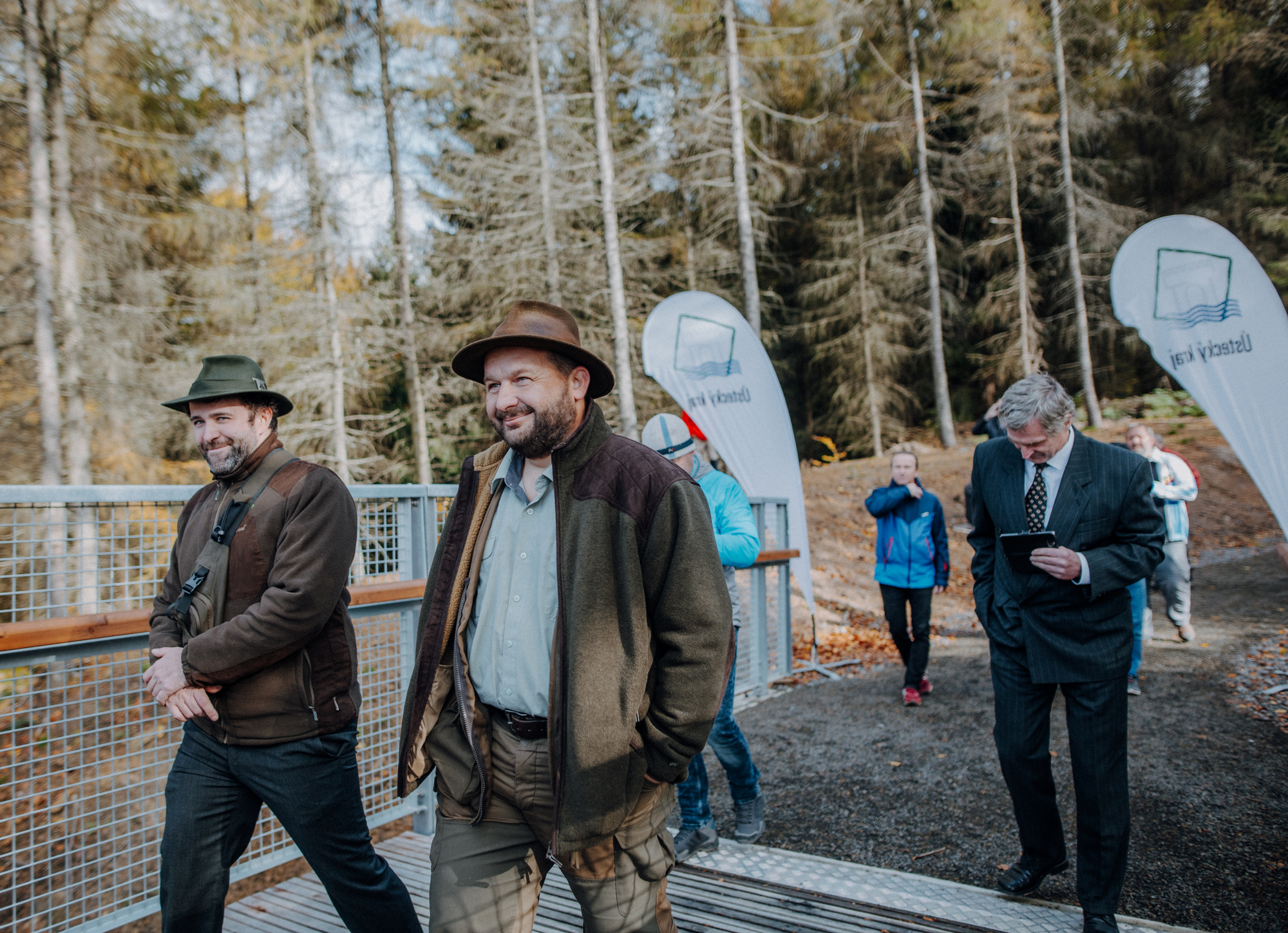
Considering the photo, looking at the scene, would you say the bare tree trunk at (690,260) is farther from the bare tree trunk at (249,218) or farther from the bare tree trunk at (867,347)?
the bare tree trunk at (249,218)

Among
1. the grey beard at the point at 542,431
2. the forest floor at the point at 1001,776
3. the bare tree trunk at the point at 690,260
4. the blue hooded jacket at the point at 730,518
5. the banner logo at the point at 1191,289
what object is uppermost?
the bare tree trunk at the point at 690,260

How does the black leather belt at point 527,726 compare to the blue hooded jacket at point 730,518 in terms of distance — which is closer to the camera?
the black leather belt at point 527,726

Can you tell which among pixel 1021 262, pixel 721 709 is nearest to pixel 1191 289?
pixel 721 709

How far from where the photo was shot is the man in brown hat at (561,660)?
190 centimetres

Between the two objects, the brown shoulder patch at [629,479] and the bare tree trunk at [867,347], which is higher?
the bare tree trunk at [867,347]

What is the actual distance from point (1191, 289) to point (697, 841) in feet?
17.7

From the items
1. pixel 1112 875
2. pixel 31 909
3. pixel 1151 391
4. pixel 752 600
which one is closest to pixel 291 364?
pixel 752 600

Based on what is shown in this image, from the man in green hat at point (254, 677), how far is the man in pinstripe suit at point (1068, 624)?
8.18 feet

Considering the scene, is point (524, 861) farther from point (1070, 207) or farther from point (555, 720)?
point (1070, 207)

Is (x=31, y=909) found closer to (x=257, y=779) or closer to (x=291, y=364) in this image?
(x=257, y=779)

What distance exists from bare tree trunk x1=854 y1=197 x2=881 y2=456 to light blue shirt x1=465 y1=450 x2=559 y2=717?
71.5ft

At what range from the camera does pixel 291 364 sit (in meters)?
15.3

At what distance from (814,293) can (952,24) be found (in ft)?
25.9

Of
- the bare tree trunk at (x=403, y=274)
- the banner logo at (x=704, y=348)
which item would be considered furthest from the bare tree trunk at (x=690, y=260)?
the banner logo at (x=704, y=348)
